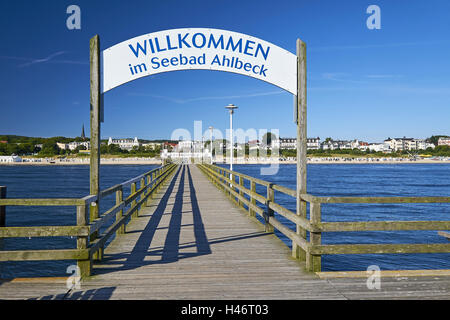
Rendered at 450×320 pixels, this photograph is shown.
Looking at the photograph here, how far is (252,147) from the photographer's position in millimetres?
182375

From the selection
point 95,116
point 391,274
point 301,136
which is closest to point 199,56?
point 95,116

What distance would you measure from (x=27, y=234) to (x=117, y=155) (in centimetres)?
17253

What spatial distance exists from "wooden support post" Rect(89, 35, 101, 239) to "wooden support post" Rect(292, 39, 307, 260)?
3009mm

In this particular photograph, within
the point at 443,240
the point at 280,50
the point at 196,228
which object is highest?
the point at 280,50

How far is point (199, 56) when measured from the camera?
20.1 ft

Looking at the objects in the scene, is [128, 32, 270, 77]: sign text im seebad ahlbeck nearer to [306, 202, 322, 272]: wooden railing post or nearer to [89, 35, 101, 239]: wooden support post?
[89, 35, 101, 239]: wooden support post

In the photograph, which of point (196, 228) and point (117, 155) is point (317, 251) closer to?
point (196, 228)

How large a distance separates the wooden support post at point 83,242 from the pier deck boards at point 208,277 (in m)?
0.14

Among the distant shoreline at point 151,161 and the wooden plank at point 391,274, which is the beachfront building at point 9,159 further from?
the wooden plank at point 391,274

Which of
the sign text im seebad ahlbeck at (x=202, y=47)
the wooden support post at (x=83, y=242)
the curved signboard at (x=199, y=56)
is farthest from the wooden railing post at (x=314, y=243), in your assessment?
the wooden support post at (x=83, y=242)

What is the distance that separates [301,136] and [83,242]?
343 cm

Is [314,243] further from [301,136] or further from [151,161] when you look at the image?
[151,161]
